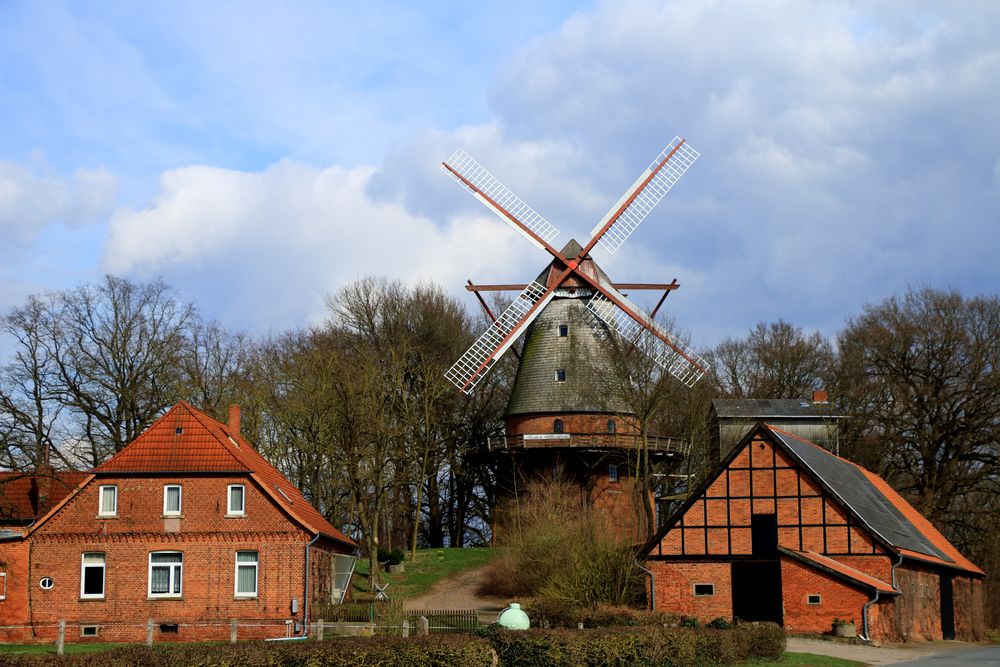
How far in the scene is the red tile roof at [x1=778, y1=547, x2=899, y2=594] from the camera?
31.8m

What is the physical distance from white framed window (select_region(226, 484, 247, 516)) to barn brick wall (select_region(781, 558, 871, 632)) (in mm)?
15282

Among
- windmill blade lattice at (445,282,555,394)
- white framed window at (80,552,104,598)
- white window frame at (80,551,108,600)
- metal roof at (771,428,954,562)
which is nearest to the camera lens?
white window frame at (80,551,108,600)

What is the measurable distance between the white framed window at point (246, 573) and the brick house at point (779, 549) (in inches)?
440

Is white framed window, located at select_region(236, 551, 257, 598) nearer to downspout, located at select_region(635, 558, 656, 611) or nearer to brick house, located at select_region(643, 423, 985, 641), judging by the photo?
downspout, located at select_region(635, 558, 656, 611)

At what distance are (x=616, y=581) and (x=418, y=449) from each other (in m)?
20.5

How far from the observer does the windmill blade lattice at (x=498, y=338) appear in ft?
176

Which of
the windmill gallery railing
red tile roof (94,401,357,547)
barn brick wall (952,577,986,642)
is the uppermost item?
the windmill gallery railing

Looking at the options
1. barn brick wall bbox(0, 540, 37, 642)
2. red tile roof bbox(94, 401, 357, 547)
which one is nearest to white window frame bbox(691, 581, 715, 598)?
red tile roof bbox(94, 401, 357, 547)

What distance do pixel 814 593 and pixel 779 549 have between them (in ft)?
4.98

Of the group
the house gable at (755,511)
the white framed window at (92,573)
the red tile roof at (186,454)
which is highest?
the red tile roof at (186,454)

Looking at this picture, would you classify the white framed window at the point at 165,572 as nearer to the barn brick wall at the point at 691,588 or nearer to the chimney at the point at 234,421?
the chimney at the point at 234,421

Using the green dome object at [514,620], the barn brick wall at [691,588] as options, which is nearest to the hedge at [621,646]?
the green dome object at [514,620]

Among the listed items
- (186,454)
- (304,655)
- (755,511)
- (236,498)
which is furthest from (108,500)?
(304,655)

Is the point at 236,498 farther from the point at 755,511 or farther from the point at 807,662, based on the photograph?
the point at 807,662
